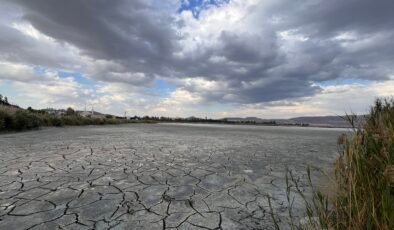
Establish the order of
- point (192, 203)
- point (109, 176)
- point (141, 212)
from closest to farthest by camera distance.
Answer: point (141, 212) → point (192, 203) → point (109, 176)

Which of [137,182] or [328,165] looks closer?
[137,182]

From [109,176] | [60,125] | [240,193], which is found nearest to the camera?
[240,193]

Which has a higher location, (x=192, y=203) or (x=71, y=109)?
(x=71, y=109)

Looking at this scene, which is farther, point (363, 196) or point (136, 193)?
point (136, 193)

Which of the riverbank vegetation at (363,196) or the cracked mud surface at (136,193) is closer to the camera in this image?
the riverbank vegetation at (363,196)

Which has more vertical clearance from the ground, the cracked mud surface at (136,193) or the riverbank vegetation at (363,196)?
the riverbank vegetation at (363,196)

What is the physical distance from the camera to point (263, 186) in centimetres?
398

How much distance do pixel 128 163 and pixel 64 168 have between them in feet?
3.93

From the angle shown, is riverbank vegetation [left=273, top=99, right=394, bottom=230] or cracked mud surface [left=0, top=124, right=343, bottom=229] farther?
cracked mud surface [left=0, top=124, right=343, bottom=229]

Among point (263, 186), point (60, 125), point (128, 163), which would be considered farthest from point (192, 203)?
point (60, 125)

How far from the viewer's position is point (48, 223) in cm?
253

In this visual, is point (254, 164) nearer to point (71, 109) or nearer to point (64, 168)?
point (64, 168)

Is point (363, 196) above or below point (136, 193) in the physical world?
above

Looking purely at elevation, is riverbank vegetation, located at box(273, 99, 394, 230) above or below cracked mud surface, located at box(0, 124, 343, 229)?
above
